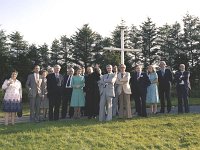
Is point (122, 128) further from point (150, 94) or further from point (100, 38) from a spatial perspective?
point (100, 38)

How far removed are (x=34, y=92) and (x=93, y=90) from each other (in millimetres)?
2163

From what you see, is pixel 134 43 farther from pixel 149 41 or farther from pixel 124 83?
pixel 124 83

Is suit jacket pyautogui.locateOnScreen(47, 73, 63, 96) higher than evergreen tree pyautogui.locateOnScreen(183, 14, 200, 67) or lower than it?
lower

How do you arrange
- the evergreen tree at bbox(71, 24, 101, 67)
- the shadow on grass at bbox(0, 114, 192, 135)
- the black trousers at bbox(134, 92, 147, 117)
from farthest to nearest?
the evergreen tree at bbox(71, 24, 101, 67)
the black trousers at bbox(134, 92, 147, 117)
the shadow on grass at bbox(0, 114, 192, 135)

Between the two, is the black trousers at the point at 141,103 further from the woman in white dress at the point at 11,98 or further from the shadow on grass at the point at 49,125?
the woman in white dress at the point at 11,98

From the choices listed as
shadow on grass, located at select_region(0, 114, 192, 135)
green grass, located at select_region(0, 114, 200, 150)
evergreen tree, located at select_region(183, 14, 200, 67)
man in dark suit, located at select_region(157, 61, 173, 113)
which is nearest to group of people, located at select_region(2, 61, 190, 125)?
man in dark suit, located at select_region(157, 61, 173, 113)

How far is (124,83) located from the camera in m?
14.4

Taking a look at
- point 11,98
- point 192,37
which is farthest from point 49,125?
point 192,37

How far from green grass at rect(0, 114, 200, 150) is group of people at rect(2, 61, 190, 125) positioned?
954mm

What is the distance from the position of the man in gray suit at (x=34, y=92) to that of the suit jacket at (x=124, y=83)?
2886mm

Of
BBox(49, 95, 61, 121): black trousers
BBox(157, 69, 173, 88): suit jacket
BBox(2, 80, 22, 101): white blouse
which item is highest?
BBox(157, 69, 173, 88): suit jacket

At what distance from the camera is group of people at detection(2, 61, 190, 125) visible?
1392cm

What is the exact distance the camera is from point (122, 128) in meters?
12.6

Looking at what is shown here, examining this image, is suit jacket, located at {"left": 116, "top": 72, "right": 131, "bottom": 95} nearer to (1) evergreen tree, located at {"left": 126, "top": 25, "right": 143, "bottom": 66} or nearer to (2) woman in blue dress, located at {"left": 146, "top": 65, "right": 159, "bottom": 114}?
(2) woman in blue dress, located at {"left": 146, "top": 65, "right": 159, "bottom": 114}
